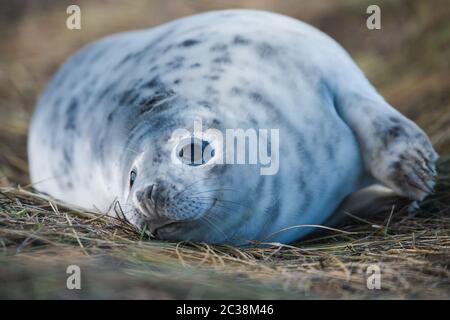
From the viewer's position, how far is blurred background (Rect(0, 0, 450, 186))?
17.3 ft

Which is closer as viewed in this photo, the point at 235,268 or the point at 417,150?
the point at 235,268

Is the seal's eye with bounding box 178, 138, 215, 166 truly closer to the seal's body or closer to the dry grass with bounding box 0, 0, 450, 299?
the seal's body

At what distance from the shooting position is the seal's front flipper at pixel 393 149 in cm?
353

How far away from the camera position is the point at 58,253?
9.61ft

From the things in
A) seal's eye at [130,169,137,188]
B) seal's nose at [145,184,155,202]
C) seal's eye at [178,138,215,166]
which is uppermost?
seal's eye at [178,138,215,166]

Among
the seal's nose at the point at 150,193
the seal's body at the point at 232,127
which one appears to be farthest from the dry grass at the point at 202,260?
the seal's nose at the point at 150,193

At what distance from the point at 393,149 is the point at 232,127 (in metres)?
0.71

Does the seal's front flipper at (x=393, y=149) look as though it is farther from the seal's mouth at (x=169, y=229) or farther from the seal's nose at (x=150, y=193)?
the seal's nose at (x=150, y=193)

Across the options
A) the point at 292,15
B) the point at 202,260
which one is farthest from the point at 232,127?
the point at 292,15

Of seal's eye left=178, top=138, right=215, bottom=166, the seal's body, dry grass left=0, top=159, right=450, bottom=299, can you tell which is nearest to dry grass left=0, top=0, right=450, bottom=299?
dry grass left=0, top=159, right=450, bottom=299

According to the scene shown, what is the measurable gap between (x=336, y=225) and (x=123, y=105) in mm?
1005
